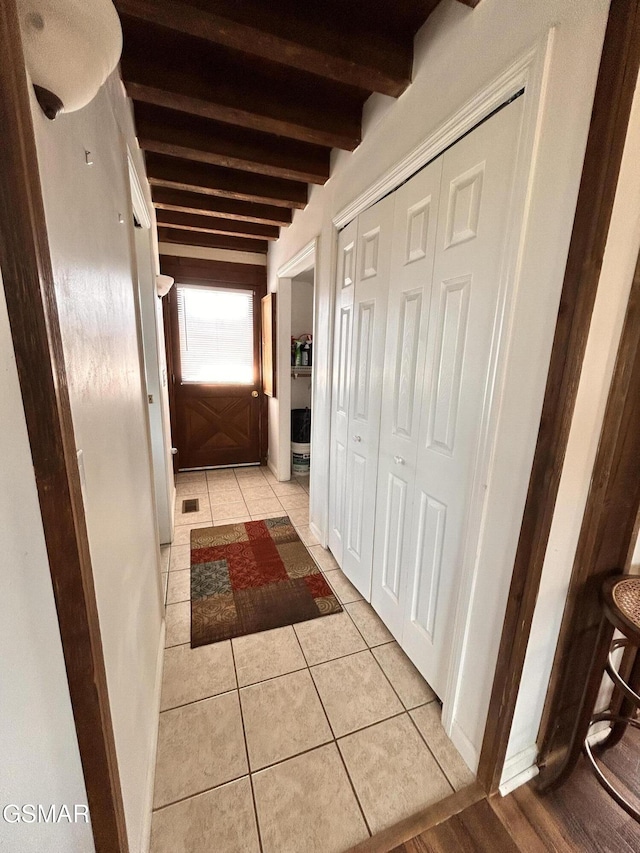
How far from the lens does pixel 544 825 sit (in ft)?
3.36

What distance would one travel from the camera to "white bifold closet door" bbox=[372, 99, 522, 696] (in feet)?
3.32

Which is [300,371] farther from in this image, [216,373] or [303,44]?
[303,44]

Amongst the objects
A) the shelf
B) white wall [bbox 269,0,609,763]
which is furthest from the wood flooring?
the shelf

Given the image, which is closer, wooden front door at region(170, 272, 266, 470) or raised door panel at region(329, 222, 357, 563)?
raised door panel at region(329, 222, 357, 563)

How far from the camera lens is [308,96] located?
5.17 ft

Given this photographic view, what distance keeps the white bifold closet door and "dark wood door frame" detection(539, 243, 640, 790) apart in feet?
0.99

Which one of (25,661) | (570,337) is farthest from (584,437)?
(25,661)

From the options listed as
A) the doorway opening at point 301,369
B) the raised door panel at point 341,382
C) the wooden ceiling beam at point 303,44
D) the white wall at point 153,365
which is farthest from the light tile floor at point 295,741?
the wooden ceiling beam at point 303,44

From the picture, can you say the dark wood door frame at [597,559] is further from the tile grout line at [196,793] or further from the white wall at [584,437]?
the tile grout line at [196,793]

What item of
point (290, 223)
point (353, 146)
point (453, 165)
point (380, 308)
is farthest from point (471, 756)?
point (290, 223)

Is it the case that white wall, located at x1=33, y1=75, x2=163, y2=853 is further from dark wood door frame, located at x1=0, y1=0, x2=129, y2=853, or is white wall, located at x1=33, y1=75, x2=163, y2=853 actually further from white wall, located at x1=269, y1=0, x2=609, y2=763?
white wall, located at x1=269, y1=0, x2=609, y2=763

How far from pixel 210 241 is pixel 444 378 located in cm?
322

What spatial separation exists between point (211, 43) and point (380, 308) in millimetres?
1211

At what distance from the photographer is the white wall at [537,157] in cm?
78
